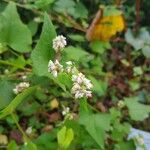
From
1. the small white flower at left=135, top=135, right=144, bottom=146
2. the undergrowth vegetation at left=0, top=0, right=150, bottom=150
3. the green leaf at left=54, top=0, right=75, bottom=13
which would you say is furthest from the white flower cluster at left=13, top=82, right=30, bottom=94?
the green leaf at left=54, top=0, right=75, bottom=13

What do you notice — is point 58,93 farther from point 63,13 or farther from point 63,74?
point 63,74

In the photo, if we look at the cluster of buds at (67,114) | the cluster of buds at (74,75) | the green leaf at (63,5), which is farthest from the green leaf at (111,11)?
the cluster of buds at (74,75)

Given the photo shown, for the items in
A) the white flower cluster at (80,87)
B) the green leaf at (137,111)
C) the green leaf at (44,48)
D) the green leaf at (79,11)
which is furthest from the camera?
the green leaf at (79,11)

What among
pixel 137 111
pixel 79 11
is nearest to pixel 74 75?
pixel 137 111

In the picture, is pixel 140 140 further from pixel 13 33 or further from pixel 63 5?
pixel 63 5

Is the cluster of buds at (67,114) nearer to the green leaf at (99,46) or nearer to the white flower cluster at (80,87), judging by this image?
the white flower cluster at (80,87)
